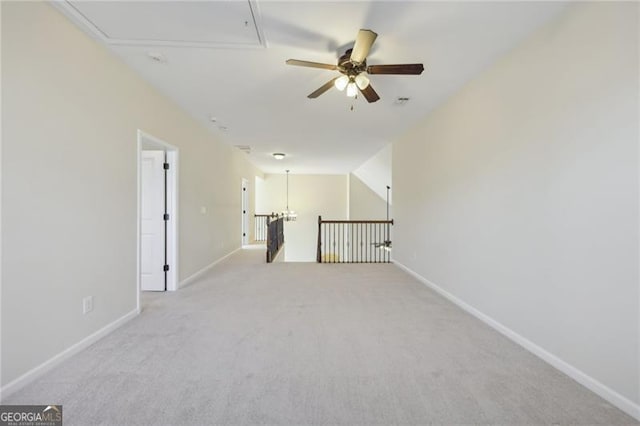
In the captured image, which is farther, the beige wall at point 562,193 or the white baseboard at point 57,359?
the white baseboard at point 57,359

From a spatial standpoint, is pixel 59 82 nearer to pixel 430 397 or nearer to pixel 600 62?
pixel 430 397

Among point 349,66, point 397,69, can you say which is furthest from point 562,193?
point 349,66

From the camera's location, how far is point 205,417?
5.23 ft

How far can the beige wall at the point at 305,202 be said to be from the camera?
11414mm

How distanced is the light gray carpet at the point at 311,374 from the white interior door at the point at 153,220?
76 centimetres

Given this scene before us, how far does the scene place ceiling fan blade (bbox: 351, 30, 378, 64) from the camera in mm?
1911

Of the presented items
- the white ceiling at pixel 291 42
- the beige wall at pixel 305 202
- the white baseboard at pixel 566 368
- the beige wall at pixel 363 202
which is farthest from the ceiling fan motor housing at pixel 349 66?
the beige wall at pixel 305 202

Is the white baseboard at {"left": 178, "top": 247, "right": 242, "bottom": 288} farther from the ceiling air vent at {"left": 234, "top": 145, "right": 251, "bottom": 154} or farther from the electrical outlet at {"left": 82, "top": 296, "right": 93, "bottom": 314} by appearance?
the ceiling air vent at {"left": 234, "top": 145, "right": 251, "bottom": 154}

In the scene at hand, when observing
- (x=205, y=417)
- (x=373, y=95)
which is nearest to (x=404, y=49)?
(x=373, y=95)

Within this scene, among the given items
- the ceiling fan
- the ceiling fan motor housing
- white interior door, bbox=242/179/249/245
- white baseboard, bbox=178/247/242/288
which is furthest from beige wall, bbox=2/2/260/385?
white interior door, bbox=242/179/249/245

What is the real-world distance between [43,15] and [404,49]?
272 cm

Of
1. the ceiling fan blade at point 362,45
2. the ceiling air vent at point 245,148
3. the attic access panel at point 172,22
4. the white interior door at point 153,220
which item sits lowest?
the white interior door at point 153,220

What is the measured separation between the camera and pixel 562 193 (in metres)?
1.99

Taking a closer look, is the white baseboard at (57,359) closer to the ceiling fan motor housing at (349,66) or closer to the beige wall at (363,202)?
the ceiling fan motor housing at (349,66)
